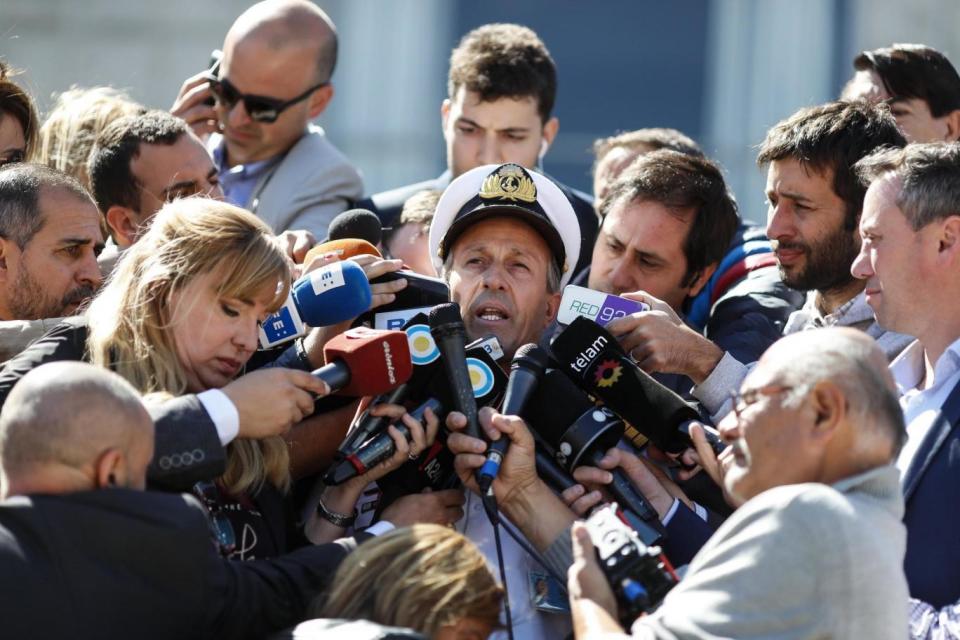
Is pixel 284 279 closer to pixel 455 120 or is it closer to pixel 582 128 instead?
pixel 455 120

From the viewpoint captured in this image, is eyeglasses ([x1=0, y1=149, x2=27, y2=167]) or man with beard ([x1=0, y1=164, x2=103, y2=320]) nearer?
man with beard ([x1=0, y1=164, x2=103, y2=320])

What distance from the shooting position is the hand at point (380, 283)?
4.42m

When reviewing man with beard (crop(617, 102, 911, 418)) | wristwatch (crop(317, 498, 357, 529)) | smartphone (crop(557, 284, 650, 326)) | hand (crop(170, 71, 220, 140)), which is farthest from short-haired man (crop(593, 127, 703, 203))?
wristwatch (crop(317, 498, 357, 529))

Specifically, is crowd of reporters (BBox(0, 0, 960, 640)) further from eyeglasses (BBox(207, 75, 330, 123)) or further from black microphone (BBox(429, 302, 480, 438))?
eyeglasses (BBox(207, 75, 330, 123))

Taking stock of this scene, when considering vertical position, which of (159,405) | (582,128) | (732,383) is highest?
(159,405)

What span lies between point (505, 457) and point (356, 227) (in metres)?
1.23

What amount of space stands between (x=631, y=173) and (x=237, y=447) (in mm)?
2071

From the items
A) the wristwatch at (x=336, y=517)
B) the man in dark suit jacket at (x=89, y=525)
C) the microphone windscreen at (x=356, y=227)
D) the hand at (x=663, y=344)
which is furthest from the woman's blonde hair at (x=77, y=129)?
the man in dark suit jacket at (x=89, y=525)

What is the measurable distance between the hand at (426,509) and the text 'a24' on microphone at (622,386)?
45cm

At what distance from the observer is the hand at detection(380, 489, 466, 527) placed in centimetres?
407

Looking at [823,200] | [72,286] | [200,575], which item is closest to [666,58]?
[823,200]

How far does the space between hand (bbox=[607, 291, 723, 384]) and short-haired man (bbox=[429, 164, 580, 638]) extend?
270mm

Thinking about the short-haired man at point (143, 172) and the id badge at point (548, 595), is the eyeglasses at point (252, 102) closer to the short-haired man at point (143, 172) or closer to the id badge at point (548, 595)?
the short-haired man at point (143, 172)

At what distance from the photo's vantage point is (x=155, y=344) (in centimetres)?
398
